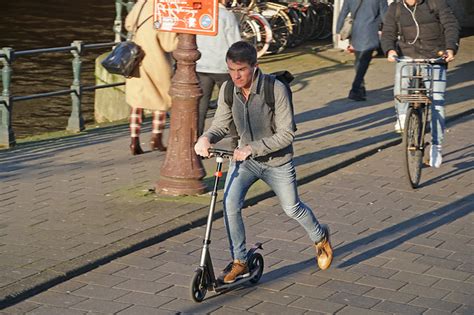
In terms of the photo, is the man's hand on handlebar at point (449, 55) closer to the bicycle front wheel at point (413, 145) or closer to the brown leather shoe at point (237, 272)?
the bicycle front wheel at point (413, 145)

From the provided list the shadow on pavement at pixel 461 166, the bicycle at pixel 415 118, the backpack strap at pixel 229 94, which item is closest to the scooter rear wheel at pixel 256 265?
the backpack strap at pixel 229 94

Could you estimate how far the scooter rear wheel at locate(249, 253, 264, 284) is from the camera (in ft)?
22.9

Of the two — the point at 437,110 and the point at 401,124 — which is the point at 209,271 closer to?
the point at 437,110

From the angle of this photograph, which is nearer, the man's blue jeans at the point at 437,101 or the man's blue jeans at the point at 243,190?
the man's blue jeans at the point at 243,190

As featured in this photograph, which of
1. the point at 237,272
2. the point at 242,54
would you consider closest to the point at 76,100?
the point at 237,272

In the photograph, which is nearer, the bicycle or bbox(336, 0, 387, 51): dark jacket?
the bicycle

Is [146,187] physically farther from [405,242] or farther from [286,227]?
[405,242]

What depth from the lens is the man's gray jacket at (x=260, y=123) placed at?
666cm

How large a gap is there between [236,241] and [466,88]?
10334 mm

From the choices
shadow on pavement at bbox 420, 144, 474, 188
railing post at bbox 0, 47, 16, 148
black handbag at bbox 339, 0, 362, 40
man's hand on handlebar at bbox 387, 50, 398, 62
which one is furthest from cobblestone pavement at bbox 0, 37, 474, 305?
man's hand on handlebar at bbox 387, 50, 398, 62

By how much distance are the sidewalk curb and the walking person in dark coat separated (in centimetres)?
575

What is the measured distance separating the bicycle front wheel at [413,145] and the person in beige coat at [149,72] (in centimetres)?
235

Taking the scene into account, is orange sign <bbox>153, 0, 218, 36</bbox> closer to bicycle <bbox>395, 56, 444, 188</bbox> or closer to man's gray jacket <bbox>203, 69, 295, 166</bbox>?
bicycle <bbox>395, 56, 444, 188</bbox>

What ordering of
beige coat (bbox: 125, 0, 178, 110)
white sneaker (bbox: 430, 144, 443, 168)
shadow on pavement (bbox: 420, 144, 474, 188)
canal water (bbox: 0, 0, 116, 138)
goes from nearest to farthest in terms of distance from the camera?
shadow on pavement (bbox: 420, 144, 474, 188) → white sneaker (bbox: 430, 144, 443, 168) → beige coat (bbox: 125, 0, 178, 110) → canal water (bbox: 0, 0, 116, 138)
